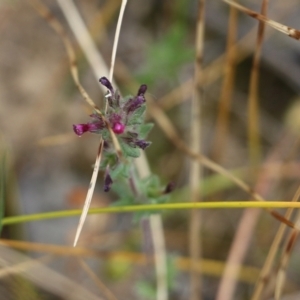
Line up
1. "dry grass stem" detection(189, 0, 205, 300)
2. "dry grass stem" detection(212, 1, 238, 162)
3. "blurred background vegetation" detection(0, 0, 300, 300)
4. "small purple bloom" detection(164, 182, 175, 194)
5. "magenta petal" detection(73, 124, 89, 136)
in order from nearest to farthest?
"magenta petal" detection(73, 124, 89, 136) → "small purple bloom" detection(164, 182, 175, 194) → "dry grass stem" detection(189, 0, 205, 300) → "dry grass stem" detection(212, 1, 238, 162) → "blurred background vegetation" detection(0, 0, 300, 300)

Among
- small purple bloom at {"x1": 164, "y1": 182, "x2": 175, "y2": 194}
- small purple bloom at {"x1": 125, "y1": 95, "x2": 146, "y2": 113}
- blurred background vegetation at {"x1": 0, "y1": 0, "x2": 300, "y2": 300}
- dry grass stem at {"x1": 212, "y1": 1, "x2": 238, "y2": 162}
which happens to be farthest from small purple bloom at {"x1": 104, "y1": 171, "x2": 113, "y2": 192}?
dry grass stem at {"x1": 212, "y1": 1, "x2": 238, "y2": 162}

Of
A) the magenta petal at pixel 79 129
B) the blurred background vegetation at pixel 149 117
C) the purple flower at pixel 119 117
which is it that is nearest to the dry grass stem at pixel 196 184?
the blurred background vegetation at pixel 149 117

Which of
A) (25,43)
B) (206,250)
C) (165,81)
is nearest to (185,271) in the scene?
(206,250)

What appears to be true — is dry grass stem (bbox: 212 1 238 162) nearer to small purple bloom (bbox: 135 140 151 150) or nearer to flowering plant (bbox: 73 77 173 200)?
flowering plant (bbox: 73 77 173 200)

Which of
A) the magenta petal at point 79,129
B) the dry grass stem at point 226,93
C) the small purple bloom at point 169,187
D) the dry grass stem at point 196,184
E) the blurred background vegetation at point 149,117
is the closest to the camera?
the magenta petal at point 79,129

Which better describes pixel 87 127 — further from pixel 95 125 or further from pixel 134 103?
pixel 134 103

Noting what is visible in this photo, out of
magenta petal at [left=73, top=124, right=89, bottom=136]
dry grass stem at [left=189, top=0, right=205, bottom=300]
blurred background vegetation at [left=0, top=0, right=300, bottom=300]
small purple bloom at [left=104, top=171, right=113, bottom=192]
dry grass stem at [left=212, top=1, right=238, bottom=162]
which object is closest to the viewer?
magenta petal at [left=73, top=124, right=89, bottom=136]

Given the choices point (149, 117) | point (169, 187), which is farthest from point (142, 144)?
point (149, 117)

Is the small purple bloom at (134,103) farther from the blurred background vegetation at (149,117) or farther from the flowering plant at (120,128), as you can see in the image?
the blurred background vegetation at (149,117)
